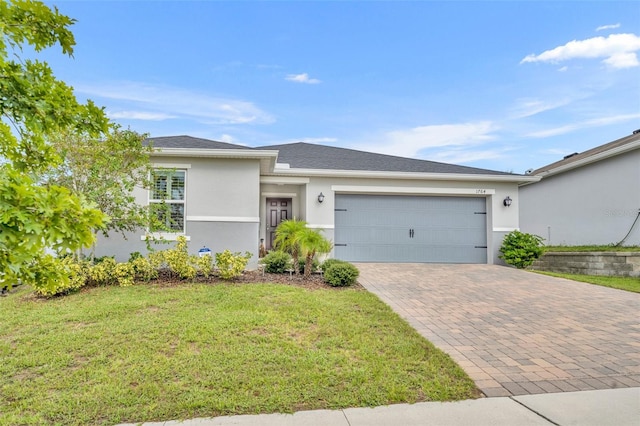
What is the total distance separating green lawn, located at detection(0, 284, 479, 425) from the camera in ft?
9.11

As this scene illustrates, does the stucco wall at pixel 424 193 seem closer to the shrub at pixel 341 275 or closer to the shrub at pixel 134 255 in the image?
the shrub at pixel 341 275

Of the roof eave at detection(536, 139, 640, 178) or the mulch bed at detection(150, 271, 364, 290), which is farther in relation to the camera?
the roof eave at detection(536, 139, 640, 178)

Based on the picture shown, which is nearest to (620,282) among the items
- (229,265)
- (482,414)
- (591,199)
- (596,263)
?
Answer: (596,263)

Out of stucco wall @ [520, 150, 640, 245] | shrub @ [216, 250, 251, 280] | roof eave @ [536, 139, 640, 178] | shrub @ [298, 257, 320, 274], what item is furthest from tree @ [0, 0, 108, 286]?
stucco wall @ [520, 150, 640, 245]

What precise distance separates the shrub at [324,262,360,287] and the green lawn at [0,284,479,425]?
1403 millimetres

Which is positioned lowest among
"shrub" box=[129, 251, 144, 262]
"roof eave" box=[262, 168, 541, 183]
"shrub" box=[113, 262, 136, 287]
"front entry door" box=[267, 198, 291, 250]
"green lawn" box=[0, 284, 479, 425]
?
"green lawn" box=[0, 284, 479, 425]

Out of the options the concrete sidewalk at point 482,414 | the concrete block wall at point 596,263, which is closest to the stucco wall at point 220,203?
the concrete sidewalk at point 482,414

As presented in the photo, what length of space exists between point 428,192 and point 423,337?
754cm

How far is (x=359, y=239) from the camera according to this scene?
1099 cm

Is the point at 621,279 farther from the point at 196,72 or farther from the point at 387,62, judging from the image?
the point at 196,72

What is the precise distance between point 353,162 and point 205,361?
963cm

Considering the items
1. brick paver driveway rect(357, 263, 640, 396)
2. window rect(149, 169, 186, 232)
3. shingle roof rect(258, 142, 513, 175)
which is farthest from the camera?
shingle roof rect(258, 142, 513, 175)

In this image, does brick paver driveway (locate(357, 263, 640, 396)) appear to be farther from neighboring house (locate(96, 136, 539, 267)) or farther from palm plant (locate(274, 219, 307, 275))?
neighboring house (locate(96, 136, 539, 267))

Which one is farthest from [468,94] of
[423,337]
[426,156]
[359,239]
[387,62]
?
[423,337]
